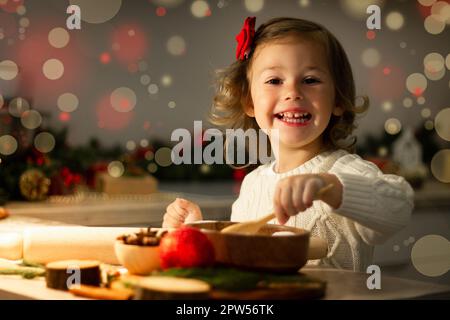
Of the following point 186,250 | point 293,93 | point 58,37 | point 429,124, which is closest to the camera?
point 186,250

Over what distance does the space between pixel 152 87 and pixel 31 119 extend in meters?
0.60

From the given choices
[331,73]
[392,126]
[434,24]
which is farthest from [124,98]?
[331,73]

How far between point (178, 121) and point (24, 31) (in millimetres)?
669

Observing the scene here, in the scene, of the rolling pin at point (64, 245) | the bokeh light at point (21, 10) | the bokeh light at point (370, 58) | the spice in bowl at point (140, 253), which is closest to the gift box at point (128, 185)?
the bokeh light at point (21, 10)

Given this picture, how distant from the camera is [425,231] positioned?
2.82 metres

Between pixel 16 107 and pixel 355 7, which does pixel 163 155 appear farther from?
pixel 355 7

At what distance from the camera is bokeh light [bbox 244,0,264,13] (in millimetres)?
2766

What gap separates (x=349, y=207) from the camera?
2.55 ft

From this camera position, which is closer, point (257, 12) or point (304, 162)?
point (304, 162)

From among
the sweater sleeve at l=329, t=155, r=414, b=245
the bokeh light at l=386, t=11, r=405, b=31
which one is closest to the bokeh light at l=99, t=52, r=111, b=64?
the bokeh light at l=386, t=11, r=405, b=31
